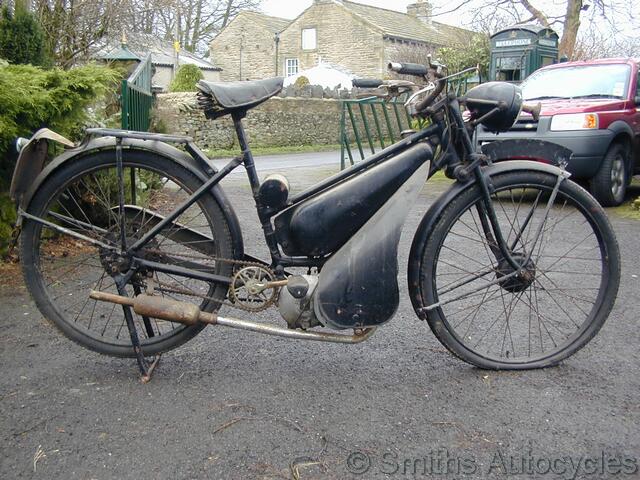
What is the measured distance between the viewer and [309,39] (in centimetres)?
4381

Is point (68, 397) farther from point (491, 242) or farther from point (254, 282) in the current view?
point (491, 242)

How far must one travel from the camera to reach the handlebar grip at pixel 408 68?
281 cm

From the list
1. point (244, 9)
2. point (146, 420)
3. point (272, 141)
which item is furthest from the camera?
point (244, 9)

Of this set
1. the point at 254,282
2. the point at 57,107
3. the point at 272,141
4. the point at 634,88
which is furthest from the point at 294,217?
the point at 272,141

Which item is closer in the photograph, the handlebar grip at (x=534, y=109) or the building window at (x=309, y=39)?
the handlebar grip at (x=534, y=109)

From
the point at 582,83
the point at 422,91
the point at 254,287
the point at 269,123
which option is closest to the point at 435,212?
the point at 422,91

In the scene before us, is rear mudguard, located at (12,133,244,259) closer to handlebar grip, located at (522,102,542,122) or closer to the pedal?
the pedal

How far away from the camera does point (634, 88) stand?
8438mm

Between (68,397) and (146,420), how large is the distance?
1.52ft

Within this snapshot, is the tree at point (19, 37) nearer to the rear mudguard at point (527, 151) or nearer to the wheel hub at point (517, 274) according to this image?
the rear mudguard at point (527, 151)

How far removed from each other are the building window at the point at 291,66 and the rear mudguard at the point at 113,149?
144ft

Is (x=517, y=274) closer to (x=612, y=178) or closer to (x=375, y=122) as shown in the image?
(x=612, y=178)

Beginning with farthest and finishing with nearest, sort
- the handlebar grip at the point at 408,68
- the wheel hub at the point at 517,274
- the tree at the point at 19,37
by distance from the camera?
1. the tree at the point at 19,37
2. the wheel hub at the point at 517,274
3. the handlebar grip at the point at 408,68

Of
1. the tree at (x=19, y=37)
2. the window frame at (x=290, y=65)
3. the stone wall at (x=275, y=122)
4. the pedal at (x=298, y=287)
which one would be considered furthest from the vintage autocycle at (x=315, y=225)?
the window frame at (x=290, y=65)
